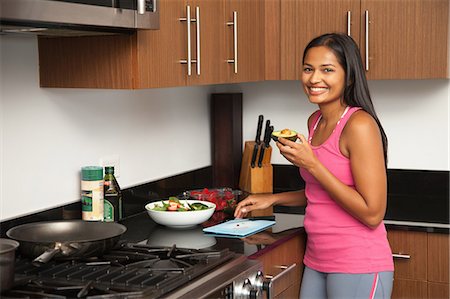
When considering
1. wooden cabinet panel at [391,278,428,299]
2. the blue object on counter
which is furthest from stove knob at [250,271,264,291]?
wooden cabinet panel at [391,278,428,299]

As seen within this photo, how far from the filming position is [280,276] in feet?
8.79

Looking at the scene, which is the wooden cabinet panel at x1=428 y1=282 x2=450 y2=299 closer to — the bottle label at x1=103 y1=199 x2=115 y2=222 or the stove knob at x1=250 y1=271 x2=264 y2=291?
the stove knob at x1=250 y1=271 x2=264 y2=291

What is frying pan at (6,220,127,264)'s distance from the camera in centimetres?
223

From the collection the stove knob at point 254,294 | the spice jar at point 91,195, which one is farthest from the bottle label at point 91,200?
the stove knob at point 254,294

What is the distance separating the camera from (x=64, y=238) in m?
2.44

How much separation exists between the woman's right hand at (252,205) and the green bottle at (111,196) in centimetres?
44

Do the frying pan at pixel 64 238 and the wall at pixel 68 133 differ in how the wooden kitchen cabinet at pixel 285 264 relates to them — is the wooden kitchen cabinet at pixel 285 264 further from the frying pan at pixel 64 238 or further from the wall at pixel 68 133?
the wall at pixel 68 133

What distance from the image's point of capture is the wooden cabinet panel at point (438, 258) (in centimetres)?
300

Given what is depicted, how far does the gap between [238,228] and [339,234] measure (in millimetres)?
369

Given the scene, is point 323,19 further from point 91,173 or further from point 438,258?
point 91,173

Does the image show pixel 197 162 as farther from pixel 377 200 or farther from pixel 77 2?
pixel 77 2

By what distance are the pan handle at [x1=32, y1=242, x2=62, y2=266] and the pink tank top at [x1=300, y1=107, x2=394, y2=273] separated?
917 mm

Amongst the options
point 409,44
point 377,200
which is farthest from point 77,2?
point 409,44

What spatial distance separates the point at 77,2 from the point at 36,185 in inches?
30.3
